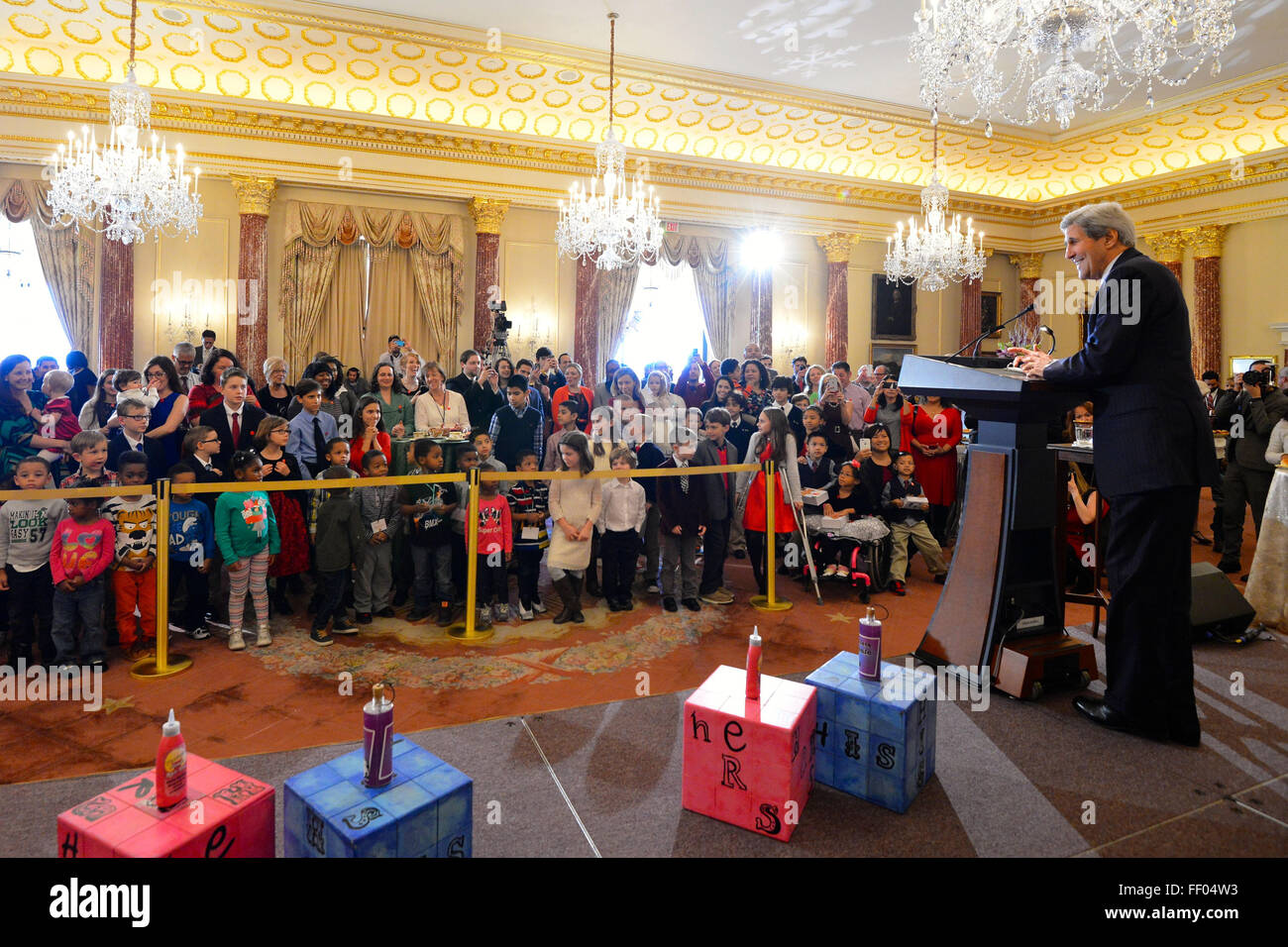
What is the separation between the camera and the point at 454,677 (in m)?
3.97

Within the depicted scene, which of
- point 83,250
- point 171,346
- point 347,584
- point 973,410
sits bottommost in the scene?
point 347,584

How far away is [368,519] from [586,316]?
7905 mm

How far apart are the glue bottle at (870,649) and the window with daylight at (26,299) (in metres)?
11.3

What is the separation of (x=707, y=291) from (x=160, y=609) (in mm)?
10545

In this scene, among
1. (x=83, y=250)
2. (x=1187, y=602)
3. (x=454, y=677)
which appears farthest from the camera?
(x=83, y=250)

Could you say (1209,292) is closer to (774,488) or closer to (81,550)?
(774,488)

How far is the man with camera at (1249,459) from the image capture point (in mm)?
6676

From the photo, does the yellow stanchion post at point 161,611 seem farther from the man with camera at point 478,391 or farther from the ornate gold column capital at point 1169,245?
the ornate gold column capital at point 1169,245

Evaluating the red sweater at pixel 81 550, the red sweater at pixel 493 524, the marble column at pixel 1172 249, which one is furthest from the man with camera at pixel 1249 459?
the red sweater at pixel 81 550

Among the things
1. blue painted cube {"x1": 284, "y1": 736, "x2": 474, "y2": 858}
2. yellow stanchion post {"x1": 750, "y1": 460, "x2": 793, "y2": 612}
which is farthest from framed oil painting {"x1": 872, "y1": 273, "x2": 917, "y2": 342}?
blue painted cube {"x1": 284, "y1": 736, "x2": 474, "y2": 858}

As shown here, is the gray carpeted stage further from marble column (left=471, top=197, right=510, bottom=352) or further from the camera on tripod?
marble column (left=471, top=197, right=510, bottom=352)

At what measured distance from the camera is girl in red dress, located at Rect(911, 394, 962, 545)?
7.15 metres
